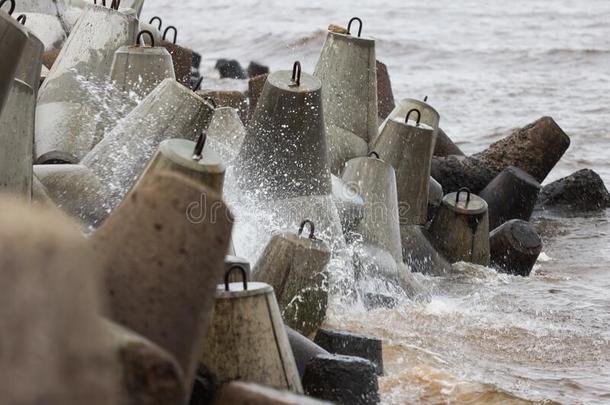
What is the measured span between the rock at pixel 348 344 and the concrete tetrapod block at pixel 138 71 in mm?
2596

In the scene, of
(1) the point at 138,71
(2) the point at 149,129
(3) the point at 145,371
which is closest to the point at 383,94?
(1) the point at 138,71

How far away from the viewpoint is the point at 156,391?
2906mm

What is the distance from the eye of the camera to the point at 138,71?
735cm

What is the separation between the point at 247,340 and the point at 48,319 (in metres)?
1.98

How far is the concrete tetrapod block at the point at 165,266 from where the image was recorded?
317cm

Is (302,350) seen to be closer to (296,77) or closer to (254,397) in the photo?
(254,397)

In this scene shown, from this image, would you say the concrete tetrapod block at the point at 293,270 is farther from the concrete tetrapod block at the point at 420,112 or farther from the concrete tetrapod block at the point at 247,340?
the concrete tetrapod block at the point at 420,112

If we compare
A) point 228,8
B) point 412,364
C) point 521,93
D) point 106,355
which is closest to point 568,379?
point 412,364

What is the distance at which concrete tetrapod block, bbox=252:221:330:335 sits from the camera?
220 inches

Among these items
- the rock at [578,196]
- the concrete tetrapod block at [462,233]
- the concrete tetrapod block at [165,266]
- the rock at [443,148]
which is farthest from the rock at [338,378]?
the rock at [578,196]

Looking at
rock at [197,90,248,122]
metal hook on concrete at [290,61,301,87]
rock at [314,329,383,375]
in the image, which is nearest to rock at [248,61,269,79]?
rock at [197,90,248,122]

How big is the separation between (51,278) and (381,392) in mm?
3103

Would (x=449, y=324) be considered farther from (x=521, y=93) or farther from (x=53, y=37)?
(x=521, y=93)

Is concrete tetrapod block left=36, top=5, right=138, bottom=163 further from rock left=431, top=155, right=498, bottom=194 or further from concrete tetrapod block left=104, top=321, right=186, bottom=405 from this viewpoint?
concrete tetrapod block left=104, top=321, right=186, bottom=405
